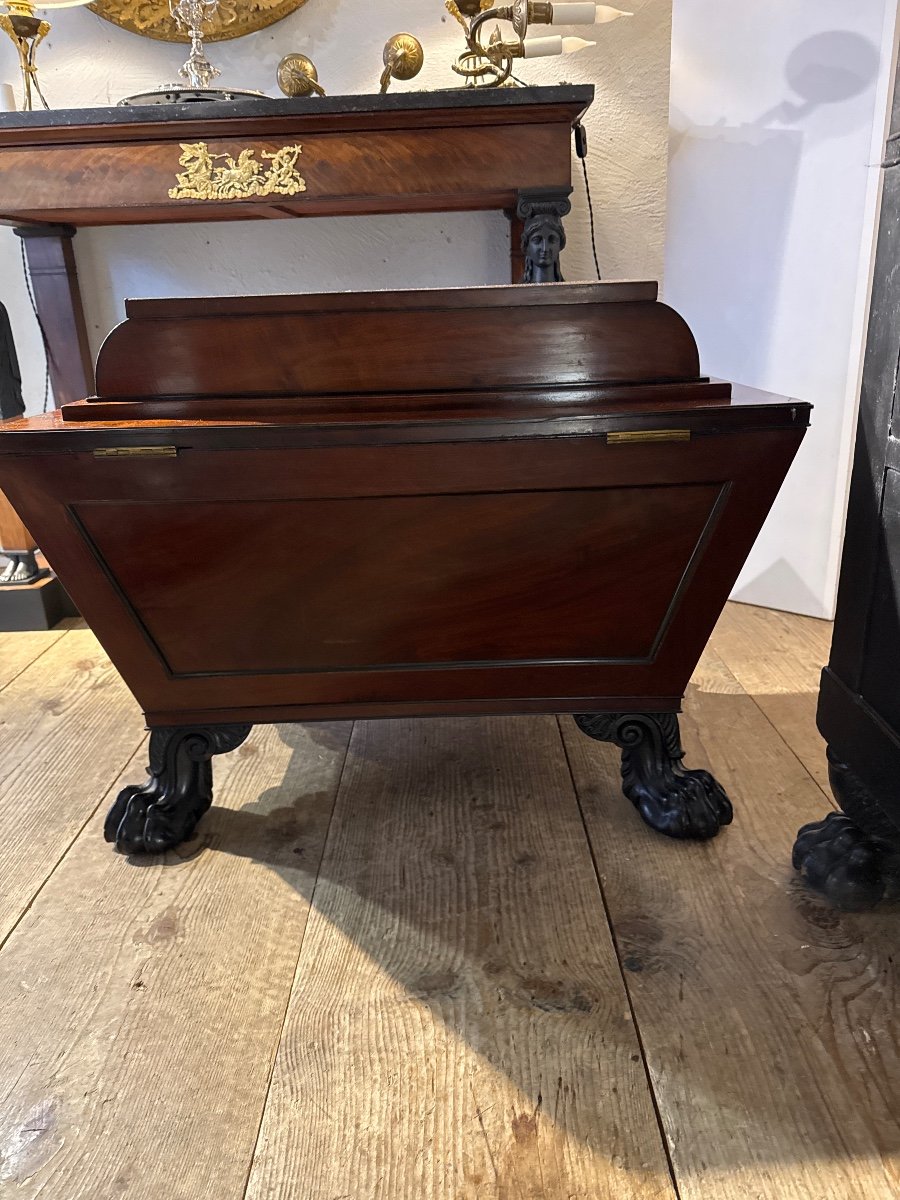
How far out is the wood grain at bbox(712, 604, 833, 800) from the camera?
1.74 metres

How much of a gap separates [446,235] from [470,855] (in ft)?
6.20

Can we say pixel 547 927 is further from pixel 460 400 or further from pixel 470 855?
pixel 460 400

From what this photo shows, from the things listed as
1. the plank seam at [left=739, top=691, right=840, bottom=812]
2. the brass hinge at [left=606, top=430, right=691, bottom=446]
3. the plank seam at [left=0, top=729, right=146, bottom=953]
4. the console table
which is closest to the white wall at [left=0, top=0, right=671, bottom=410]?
the console table

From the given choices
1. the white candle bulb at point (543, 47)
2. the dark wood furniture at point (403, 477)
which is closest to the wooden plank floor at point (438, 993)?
Result: the dark wood furniture at point (403, 477)

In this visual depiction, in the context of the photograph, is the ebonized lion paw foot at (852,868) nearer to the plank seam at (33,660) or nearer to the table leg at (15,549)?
the plank seam at (33,660)

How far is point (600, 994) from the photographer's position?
1.09m

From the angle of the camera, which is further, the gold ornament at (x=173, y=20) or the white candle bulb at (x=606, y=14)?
the gold ornament at (x=173, y=20)

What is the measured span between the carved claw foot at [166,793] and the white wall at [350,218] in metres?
1.65

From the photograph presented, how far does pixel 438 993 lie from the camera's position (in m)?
1.11

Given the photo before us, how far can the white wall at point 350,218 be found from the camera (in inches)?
96.1

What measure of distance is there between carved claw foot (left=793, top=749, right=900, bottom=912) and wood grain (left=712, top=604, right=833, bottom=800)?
277 mm

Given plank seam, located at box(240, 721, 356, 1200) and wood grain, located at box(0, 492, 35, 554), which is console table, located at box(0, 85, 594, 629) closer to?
wood grain, located at box(0, 492, 35, 554)

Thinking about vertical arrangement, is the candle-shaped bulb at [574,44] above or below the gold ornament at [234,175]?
above

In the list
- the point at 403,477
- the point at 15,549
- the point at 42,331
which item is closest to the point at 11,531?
the point at 15,549
